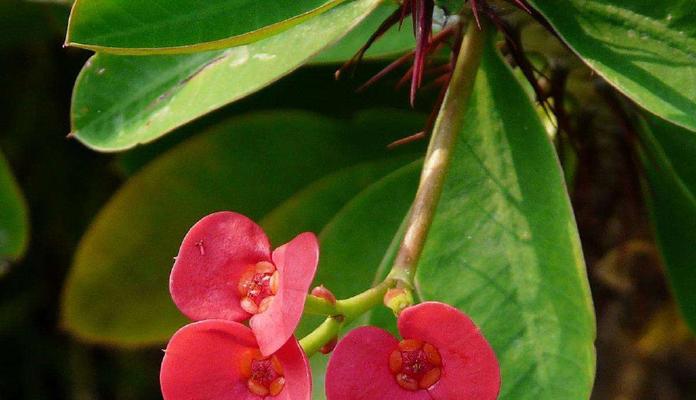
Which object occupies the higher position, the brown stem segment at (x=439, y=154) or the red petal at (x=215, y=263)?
the brown stem segment at (x=439, y=154)

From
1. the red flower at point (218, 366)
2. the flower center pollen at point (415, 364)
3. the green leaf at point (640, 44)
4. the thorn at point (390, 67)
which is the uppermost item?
the green leaf at point (640, 44)

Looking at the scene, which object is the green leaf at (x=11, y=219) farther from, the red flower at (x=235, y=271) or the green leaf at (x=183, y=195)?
the red flower at (x=235, y=271)

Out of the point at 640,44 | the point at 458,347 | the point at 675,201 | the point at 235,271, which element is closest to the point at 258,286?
the point at 235,271

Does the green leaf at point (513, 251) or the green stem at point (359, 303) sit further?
the green leaf at point (513, 251)

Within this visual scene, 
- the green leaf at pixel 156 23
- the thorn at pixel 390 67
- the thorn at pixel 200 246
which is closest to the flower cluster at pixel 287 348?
the thorn at pixel 200 246

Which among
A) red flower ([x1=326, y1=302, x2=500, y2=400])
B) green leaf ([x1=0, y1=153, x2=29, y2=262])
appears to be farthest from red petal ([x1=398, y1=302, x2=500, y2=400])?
green leaf ([x1=0, y1=153, x2=29, y2=262])

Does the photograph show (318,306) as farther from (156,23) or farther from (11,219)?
(11,219)
